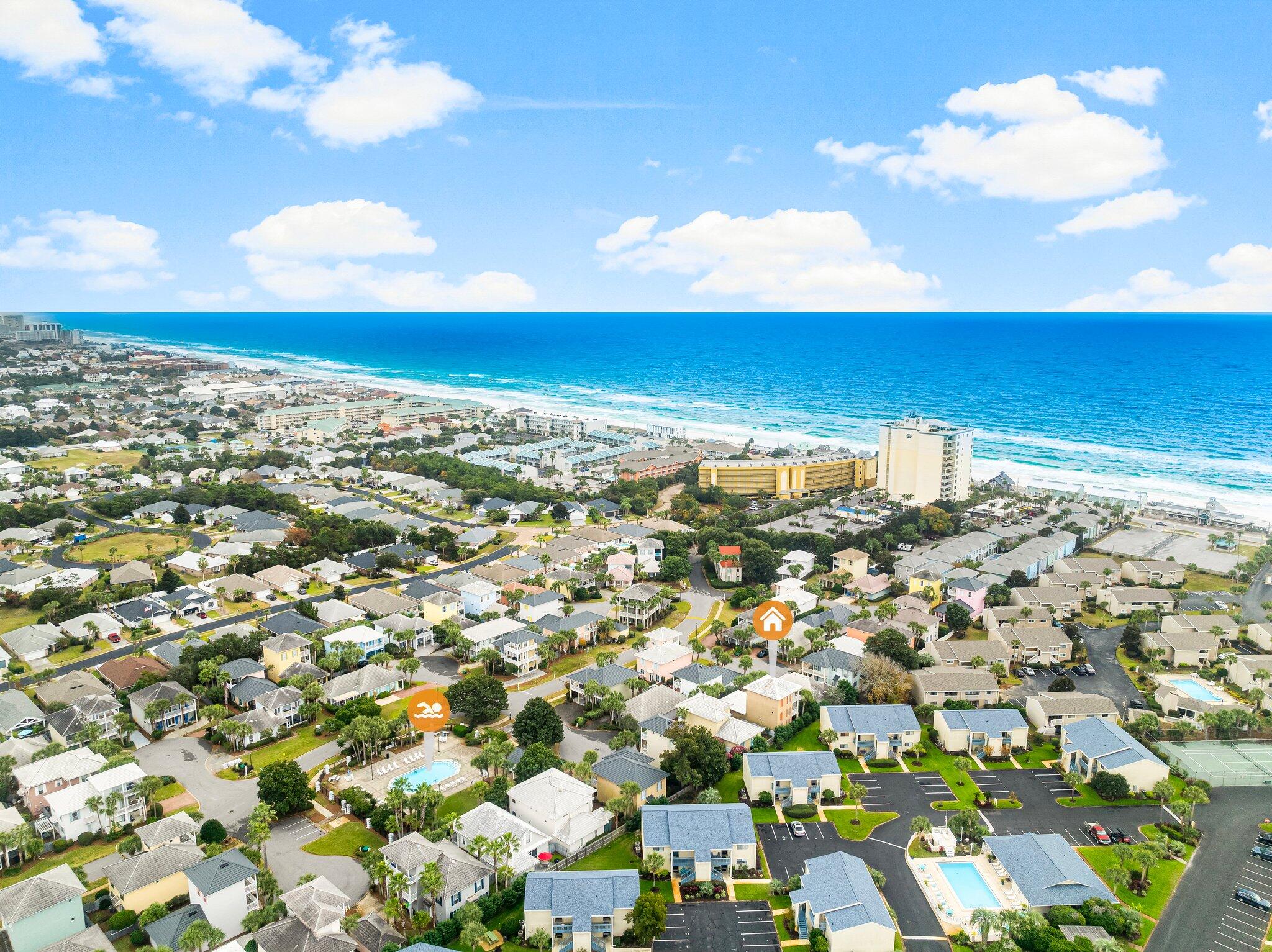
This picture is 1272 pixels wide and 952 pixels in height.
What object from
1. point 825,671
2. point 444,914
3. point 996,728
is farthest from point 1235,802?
point 444,914

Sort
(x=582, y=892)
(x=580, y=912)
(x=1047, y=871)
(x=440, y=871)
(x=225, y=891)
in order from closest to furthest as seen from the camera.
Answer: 1. (x=580, y=912)
2. (x=225, y=891)
3. (x=582, y=892)
4. (x=440, y=871)
5. (x=1047, y=871)

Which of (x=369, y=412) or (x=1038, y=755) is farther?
(x=369, y=412)

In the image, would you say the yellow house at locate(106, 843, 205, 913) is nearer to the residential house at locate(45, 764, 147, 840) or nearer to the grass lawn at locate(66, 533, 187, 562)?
the residential house at locate(45, 764, 147, 840)

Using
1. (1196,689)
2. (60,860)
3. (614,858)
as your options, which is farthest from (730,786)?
(1196,689)

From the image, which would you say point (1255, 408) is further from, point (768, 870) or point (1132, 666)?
point (768, 870)

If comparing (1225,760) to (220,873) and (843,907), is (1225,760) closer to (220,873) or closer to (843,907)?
(843,907)

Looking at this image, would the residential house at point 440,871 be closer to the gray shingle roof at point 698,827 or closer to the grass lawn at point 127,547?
the gray shingle roof at point 698,827

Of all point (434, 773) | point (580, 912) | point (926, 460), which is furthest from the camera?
point (926, 460)

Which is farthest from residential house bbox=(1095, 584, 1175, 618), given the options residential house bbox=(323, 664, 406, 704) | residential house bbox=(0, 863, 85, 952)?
residential house bbox=(0, 863, 85, 952)
